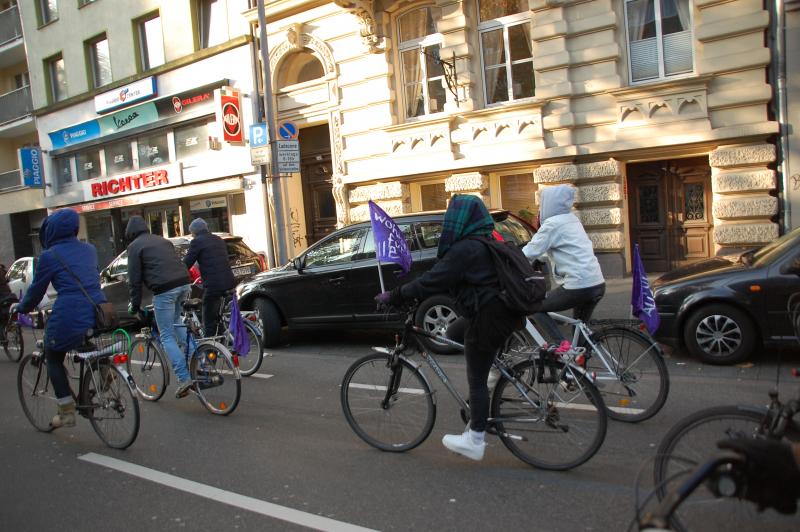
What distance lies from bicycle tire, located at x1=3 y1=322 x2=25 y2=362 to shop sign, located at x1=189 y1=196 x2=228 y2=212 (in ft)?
29.3

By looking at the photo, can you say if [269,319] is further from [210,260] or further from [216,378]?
[216,378]

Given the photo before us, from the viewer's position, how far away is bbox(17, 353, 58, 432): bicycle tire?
5.60 m

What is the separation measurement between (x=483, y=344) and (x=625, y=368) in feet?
5.17

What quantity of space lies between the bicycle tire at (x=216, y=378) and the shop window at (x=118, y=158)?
1706 cm

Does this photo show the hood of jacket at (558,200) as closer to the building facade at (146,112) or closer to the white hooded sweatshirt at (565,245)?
the white hooded sweatshirt at (565,245)

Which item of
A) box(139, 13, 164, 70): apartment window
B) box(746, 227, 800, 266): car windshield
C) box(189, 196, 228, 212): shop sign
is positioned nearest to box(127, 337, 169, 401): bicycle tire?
box(746, 227, 800, 266): car windshield

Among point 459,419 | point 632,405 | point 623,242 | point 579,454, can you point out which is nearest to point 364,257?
point 459,419

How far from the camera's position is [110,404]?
514cm

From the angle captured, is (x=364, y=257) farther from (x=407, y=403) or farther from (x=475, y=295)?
(x=475, y=295)

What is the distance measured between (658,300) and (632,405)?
6.87 ft

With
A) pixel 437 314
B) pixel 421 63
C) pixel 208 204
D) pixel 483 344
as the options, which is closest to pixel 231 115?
pixel 208 204

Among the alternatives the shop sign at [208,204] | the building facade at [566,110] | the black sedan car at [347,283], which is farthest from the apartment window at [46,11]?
the black sedan car at [347,283]

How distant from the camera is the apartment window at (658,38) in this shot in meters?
11.3

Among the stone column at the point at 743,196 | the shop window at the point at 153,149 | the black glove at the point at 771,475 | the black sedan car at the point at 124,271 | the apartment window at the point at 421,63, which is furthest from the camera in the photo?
the shop window at the point at 153,149
